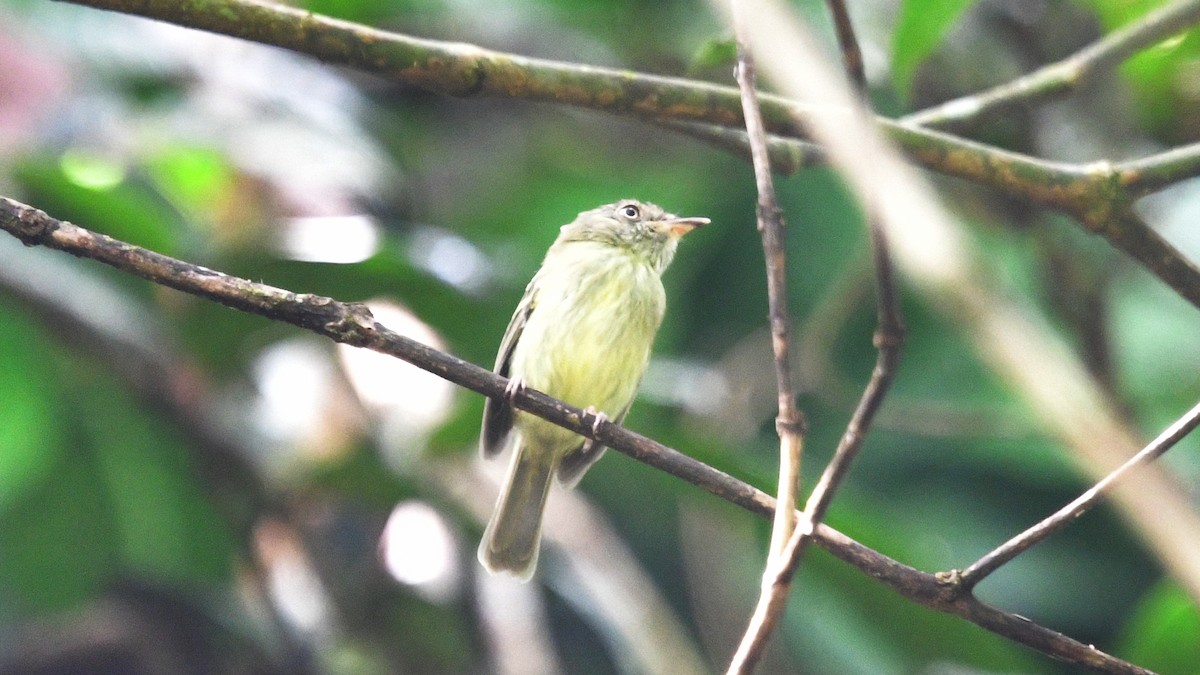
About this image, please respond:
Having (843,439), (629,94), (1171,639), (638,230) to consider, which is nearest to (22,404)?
(638,230)

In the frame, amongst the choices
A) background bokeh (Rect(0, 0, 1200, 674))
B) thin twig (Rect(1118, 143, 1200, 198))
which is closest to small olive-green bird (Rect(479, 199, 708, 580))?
background bokeh (Rect(0, 0, 1200, 674))

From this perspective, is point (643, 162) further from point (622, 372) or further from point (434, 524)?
point (622, 372)

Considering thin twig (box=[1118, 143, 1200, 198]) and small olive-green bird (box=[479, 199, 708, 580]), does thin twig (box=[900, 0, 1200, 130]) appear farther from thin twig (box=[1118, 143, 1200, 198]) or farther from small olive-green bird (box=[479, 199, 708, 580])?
small olive-green bird (box=[479, 199, 708, 580])

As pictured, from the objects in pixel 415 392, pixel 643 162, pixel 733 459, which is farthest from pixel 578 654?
pixel 643 162

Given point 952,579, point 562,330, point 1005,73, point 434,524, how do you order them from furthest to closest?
point 1005,73
point 434,524
point 562,330
point 952,579

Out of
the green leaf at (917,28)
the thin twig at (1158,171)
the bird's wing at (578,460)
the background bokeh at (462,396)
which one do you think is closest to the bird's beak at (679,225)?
the bird's wing at (578,460)

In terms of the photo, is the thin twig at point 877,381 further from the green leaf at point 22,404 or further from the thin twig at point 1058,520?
the green leaf at point 22,404
